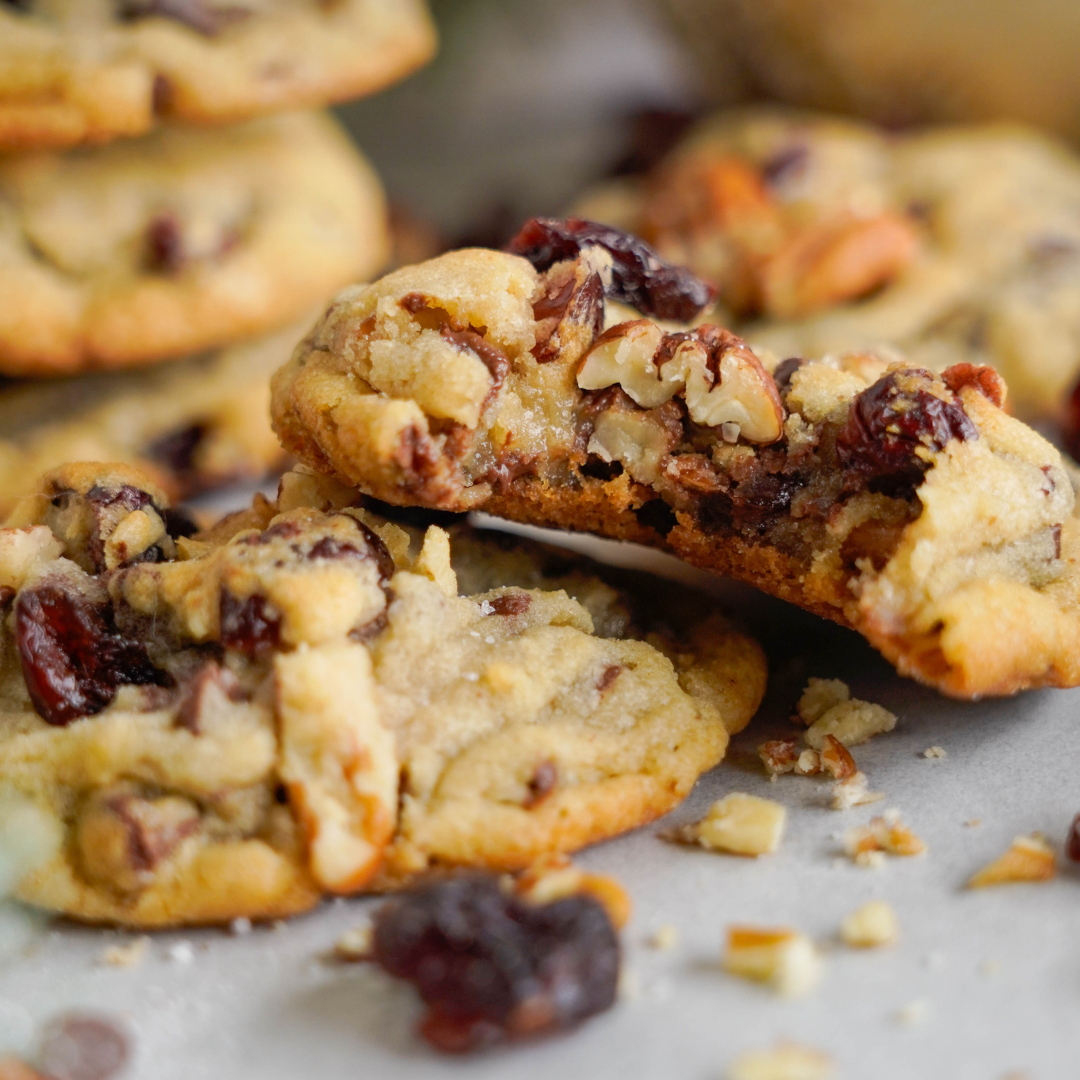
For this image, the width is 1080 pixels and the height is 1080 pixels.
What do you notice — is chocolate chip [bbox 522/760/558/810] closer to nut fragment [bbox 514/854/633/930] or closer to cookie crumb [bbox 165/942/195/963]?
nut fragment [bbox 514/854/633/930]

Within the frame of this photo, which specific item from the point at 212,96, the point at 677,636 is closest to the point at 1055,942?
the point at 677,636

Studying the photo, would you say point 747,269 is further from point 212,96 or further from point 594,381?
point 594,381

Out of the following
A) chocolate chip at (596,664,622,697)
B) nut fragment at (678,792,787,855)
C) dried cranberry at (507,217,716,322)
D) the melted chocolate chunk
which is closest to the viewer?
nut fragment at (678,792,787,855)

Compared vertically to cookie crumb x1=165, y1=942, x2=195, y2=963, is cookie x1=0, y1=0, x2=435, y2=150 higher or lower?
higher

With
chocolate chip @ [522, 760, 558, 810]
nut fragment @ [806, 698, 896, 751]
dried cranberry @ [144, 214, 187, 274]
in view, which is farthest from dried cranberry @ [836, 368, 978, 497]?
dried cranberry @ [144, 214, 187, 274]

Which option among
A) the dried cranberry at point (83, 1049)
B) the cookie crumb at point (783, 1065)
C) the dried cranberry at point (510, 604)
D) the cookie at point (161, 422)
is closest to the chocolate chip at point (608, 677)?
the dried cranberry at point (510, 604)

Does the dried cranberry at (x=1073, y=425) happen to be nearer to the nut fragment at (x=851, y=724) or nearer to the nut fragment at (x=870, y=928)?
the nut fragment at (x=851, y=724)

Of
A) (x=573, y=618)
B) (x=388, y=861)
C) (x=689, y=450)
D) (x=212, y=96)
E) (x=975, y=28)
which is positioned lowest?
(x=388, y=861)
